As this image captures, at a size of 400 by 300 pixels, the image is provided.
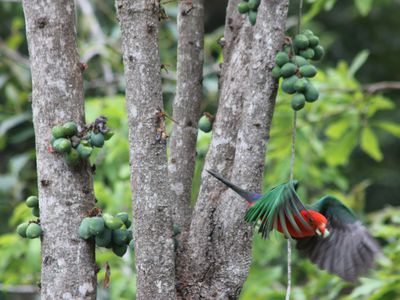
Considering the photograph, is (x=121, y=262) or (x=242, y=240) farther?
(x=121, y=262)

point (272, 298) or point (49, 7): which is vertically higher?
point (49, 7)

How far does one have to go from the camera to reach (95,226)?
9.08 ft

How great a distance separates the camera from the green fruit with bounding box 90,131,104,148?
2885 millimetres

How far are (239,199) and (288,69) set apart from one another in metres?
0.56

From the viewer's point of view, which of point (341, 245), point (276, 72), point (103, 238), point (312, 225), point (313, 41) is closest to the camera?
point (103, 238)

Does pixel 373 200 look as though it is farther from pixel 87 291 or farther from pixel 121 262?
pixel 87 291

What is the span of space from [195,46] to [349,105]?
8.73 feet

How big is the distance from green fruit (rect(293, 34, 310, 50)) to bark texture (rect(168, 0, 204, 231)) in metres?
0.48

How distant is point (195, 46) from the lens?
3381 millimetres

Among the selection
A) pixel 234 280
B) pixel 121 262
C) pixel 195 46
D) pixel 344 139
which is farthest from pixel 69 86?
pixel 344 139

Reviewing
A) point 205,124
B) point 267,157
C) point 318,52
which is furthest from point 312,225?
point 267,157

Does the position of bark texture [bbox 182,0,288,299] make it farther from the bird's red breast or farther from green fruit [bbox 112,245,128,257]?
the bird's red breast

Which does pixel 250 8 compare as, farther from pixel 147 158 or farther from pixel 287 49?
pixel 147 158

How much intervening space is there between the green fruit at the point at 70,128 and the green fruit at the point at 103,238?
1.30 ft
